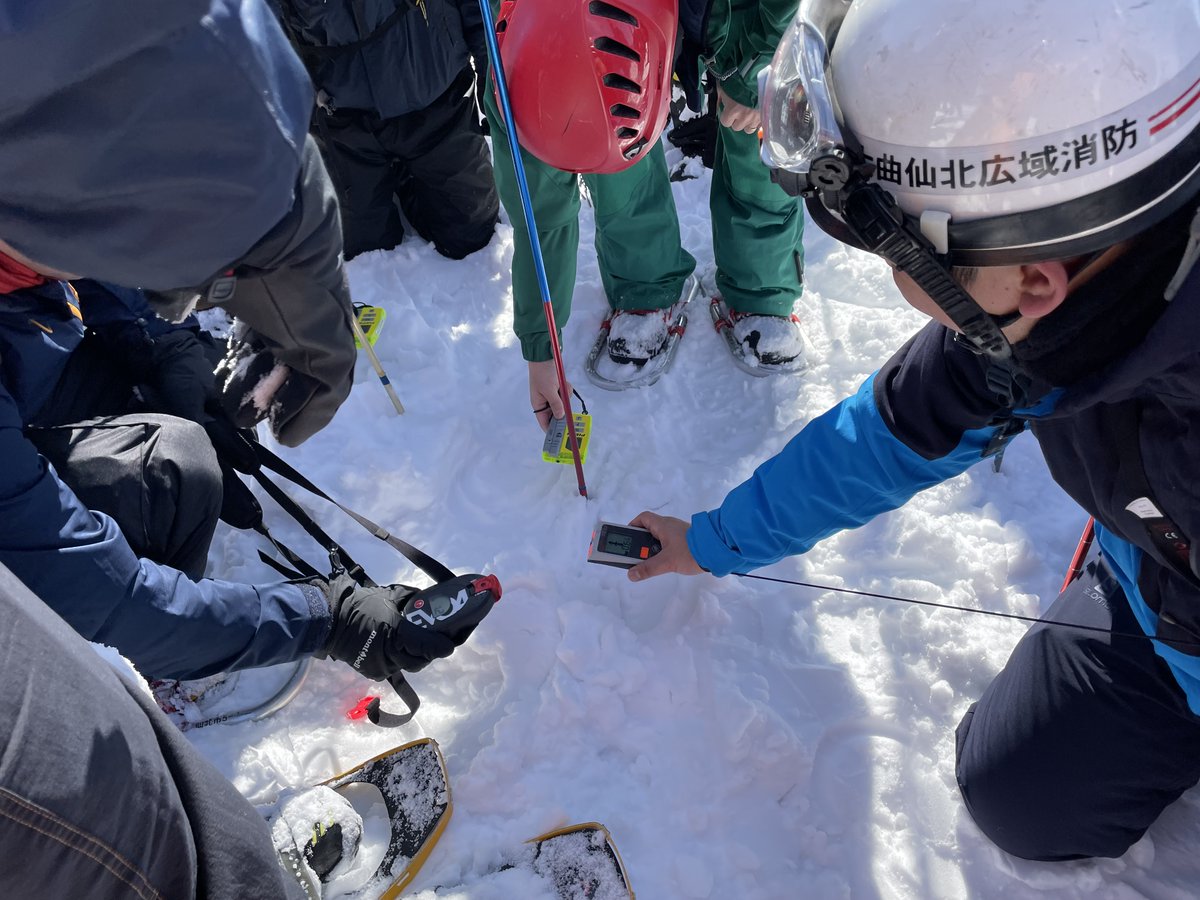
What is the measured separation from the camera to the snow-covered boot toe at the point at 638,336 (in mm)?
2902

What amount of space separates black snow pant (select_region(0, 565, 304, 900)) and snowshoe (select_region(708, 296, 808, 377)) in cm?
222

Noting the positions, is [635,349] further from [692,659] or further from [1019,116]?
[1019,116]

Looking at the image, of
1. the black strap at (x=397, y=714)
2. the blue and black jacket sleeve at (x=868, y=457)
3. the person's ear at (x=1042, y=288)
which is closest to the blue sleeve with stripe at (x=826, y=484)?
the blue and black jacket sleeve at (x=868, y=457)

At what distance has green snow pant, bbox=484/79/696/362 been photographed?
2281 millimetres

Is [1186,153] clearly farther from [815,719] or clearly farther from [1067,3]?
[815,719]

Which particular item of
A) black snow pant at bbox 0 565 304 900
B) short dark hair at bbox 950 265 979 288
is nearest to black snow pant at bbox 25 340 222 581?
black snow pant at bbox 0 565 304 900

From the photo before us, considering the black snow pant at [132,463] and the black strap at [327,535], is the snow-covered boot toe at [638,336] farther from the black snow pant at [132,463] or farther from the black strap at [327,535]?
the black snow pant at [132,463]

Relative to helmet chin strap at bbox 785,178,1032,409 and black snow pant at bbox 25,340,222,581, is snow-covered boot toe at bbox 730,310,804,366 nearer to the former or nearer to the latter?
helmet chin strap at bbox 785,178,1032,409

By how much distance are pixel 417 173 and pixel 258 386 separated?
1.58 m

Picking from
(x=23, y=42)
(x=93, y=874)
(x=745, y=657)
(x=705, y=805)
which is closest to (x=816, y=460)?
(x=745, y=657)

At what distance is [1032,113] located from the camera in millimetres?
1005

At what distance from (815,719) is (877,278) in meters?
1.82

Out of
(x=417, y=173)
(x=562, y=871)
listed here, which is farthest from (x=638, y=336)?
(x=562, y=871)

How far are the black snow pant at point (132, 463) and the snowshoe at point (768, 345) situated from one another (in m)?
1.75
